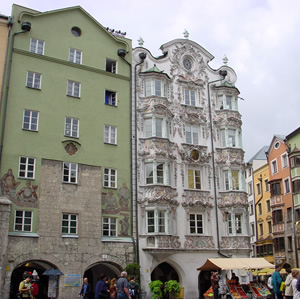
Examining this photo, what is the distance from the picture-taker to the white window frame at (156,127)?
35.5 meters

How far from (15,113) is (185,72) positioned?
16.0m

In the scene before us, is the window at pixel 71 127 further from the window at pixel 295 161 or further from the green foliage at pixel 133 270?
the window at pixel 295 161

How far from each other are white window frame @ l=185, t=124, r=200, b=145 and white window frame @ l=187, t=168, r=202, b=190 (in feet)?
7.98

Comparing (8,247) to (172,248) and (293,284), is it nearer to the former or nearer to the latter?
(172,248)

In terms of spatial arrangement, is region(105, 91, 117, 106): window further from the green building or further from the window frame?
the window frame

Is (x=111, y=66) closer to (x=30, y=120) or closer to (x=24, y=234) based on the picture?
(x=30, y=120)

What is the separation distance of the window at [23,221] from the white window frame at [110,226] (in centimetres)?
546

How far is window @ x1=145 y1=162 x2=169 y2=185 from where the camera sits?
3438 centimetres

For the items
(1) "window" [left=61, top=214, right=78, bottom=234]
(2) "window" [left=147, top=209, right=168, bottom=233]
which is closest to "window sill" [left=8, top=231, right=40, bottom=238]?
(1) "window" [left=61, top=214, right=78, bottom=234]

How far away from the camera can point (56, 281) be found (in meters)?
29.2

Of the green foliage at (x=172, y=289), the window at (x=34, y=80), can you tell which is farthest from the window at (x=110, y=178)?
the green foliage at (x=172, y=289)

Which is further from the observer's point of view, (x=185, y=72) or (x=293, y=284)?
(x=185, y=72)

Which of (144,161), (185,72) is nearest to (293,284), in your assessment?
(144,161)

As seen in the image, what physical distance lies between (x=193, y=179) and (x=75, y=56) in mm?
13878
